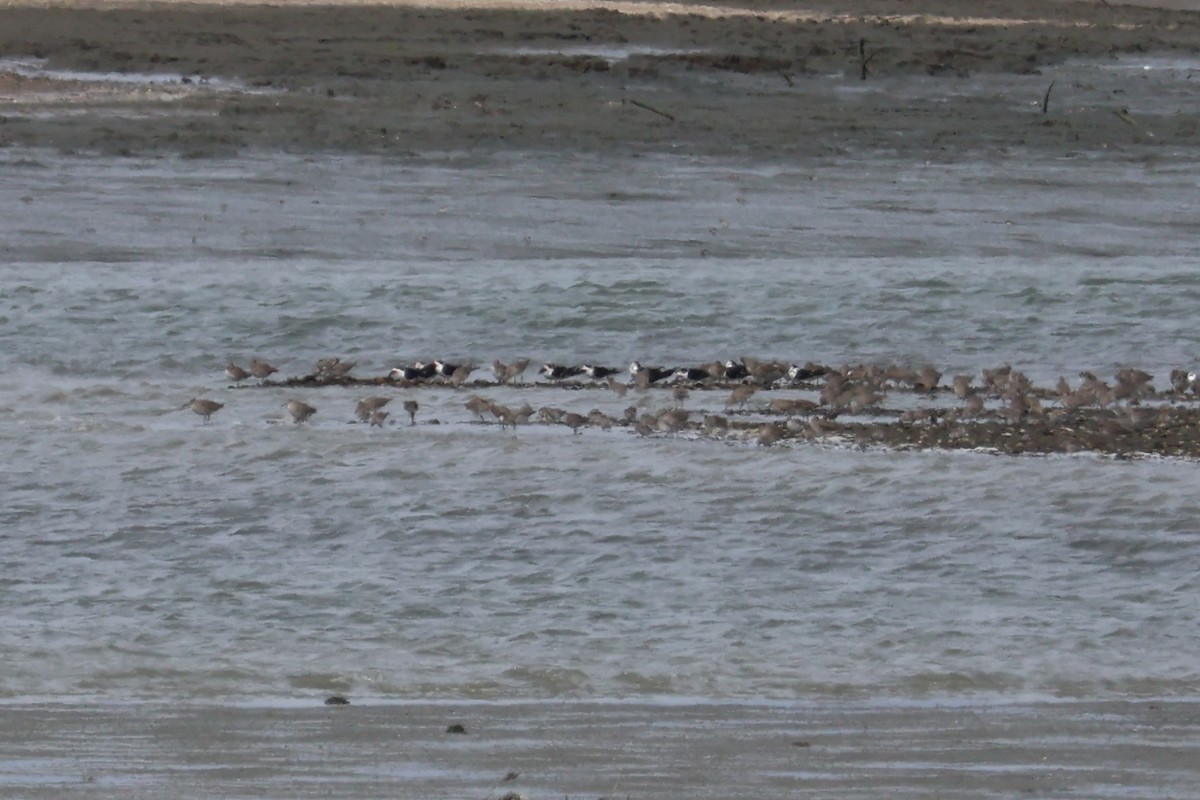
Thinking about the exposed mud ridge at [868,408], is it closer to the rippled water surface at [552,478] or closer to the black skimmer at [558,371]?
the black skimmer at [558,371]

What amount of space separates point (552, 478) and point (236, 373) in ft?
9.65

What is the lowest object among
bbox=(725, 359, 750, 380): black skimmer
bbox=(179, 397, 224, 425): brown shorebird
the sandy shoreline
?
bbox=(179, 397, 224, 425): brown shorebird

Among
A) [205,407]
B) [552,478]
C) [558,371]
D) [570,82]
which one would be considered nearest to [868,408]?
[558,371]

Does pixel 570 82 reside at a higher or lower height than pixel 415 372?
higher

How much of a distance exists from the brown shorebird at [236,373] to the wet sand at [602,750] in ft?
17.8

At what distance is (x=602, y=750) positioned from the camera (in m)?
5.26

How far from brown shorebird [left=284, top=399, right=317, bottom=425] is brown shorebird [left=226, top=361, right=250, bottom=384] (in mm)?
1198

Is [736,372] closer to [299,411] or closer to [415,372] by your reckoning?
[415,372]

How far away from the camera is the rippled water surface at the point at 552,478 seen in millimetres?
6363

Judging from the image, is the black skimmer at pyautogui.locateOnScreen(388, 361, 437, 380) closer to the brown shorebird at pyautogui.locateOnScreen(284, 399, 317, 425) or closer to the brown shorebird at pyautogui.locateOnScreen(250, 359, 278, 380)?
the brown shorebird at pyautogui.locateOnScreen(250, 359, 278, 380)

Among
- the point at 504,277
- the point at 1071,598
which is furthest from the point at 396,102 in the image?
the point at 1071,598

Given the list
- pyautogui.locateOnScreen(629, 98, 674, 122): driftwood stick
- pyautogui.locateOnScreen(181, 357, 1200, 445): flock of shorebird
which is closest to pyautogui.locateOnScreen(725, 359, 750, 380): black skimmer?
pyautogui.locateOnScreen(181, 357, 1200, 445): flock of shorebird

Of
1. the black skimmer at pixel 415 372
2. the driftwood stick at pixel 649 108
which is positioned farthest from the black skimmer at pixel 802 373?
the driftwood stick at pixel 649 108

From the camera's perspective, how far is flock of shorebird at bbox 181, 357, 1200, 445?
32.2ft
